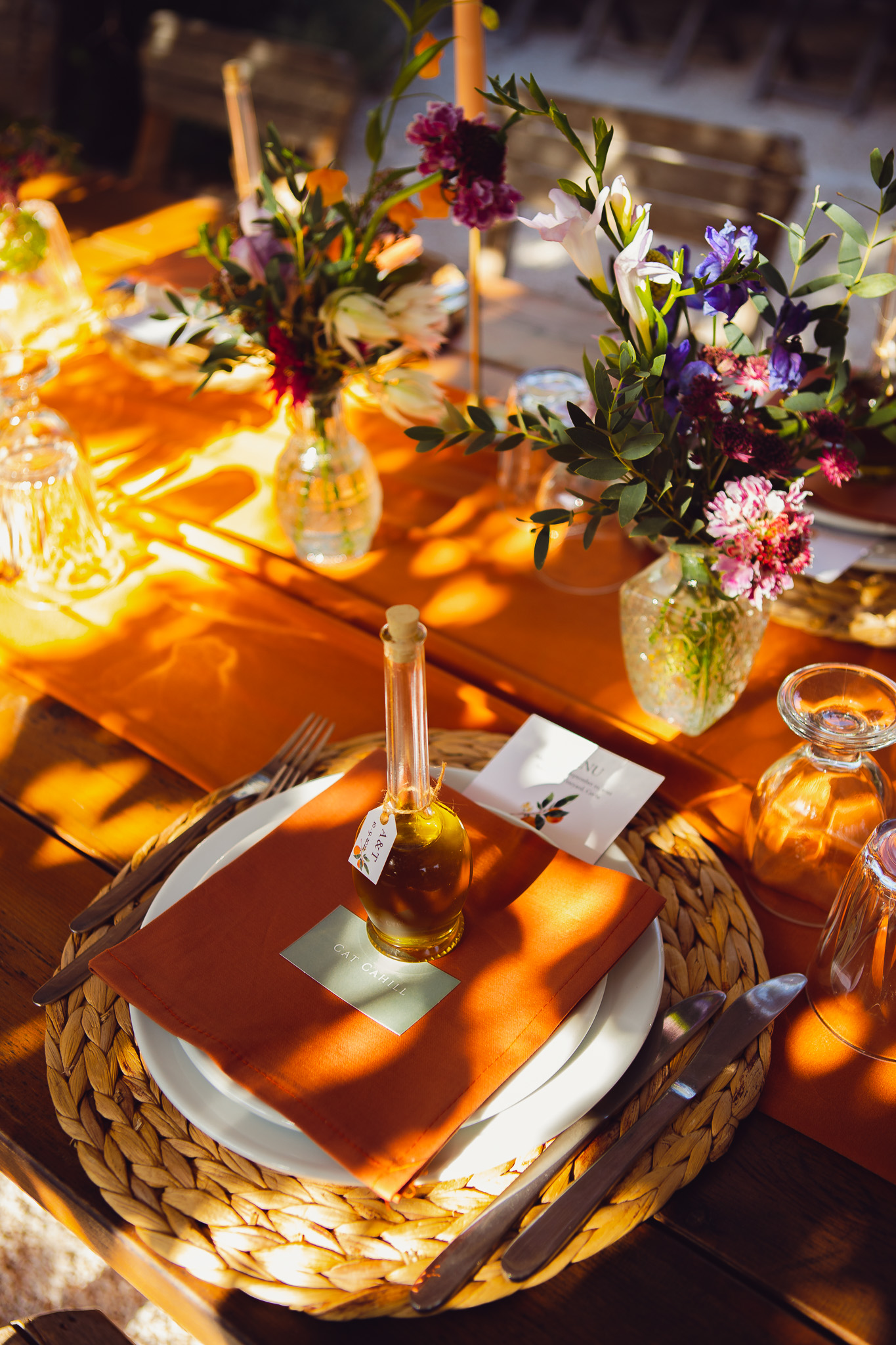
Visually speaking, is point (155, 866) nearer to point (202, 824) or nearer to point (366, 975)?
point (202, 824)

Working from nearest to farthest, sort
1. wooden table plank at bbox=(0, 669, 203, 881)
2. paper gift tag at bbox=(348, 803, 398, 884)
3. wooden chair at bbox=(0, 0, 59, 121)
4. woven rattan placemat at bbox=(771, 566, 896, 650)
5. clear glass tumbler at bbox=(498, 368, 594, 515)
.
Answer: paper gift tag at bbox=(348, 803, 398, 884)
wooden table plank at bbox=(0, 669, 203, 881)
woven rattan placemat at bbox=(771, 566, 896, 650)
clear glass tumbler at bbox=(498, 368, 594, 515)
wooden chair at bbox=(0, 0, 59, 121)

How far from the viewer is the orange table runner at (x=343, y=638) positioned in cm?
95

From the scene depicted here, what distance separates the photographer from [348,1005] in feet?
2.23

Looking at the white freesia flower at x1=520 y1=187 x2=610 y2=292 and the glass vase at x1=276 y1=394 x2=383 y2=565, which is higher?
the white freesia flower at x1=520 y1=187 x2=610 y2=292

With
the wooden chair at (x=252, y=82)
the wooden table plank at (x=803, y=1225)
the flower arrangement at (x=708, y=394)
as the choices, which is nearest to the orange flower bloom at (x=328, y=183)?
the flower arrangement at (x=708, y=394)

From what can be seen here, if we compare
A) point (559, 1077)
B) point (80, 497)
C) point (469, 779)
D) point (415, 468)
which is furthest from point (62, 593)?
point (559, 1077)

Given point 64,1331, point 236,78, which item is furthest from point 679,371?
point 236,78

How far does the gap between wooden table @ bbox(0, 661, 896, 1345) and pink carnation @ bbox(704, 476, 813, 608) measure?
0.36 metres

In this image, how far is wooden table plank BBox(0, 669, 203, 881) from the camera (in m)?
0.89

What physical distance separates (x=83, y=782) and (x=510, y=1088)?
0.50m

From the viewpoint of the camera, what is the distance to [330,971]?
700mm

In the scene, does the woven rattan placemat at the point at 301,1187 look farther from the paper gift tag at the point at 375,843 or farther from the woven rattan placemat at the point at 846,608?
the woven rattan placemat at the point at 846,608

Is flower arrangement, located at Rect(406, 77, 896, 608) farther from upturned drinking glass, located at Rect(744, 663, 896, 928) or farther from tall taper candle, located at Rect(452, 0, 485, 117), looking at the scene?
tall taper candle, located at Rect(452, 0, 485, 117)

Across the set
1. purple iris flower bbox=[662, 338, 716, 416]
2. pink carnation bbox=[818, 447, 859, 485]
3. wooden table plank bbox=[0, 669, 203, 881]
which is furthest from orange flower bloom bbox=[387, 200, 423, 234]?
wooden table plank bbox=[0, 669, 203, 881]
